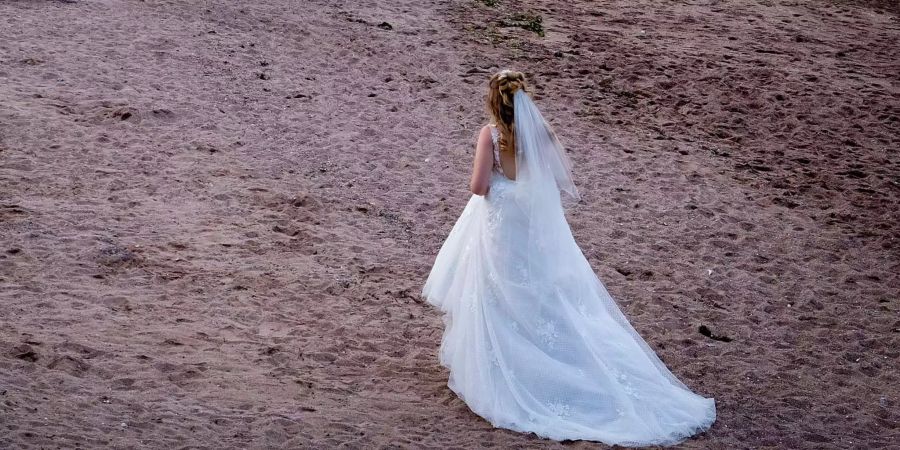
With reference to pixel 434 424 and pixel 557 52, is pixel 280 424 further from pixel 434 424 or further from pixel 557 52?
pixel 557 52

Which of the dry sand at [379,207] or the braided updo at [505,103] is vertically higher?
the braided updo at [505,103]

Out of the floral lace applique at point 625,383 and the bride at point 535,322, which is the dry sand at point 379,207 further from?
the floral lace applique at point 625,383

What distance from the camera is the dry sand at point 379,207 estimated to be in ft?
21.2

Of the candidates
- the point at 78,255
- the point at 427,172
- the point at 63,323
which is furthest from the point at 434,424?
the point at 427,172

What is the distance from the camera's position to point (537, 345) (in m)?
6.27

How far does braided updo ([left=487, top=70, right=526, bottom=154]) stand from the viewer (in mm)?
5965

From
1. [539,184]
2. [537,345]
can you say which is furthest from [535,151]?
[537,345]

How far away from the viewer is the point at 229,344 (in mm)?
7004

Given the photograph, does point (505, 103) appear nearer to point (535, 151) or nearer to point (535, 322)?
point (535, 151)

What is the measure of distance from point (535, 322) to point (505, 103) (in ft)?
4.27

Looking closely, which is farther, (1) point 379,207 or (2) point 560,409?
(1) point 379,207

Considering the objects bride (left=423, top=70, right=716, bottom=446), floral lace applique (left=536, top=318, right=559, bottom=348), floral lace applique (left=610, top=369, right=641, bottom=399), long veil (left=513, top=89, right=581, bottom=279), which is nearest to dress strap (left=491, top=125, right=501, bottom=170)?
bride (left=423, top=70, right=716, bottom=446)

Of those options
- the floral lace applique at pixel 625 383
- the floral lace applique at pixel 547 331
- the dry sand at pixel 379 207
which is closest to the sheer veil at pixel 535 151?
the floral lace applique at pixel 547 331

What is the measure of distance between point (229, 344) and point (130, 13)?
7.76 m
